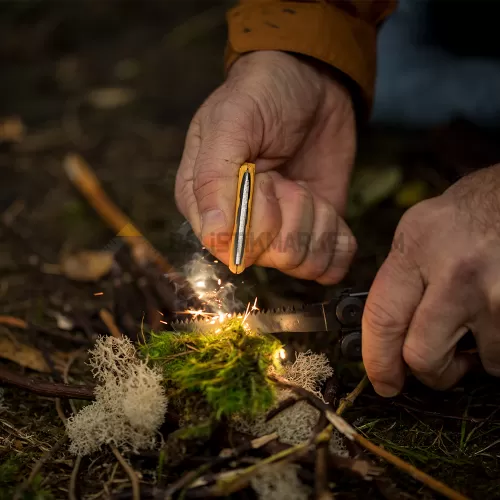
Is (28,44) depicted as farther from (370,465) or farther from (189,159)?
(370,465)

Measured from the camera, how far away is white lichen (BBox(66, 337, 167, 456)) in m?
1.77

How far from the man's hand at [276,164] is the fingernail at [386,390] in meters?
0.60

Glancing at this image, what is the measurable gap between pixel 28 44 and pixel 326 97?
494cm

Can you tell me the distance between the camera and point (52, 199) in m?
4.23

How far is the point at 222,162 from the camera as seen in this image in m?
2.10

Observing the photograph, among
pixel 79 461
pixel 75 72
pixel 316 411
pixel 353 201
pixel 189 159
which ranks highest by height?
pixel 189 159

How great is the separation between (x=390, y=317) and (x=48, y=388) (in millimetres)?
1254

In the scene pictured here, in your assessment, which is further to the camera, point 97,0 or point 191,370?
point 97,0

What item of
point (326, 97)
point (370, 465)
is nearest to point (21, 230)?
point (326, 97)

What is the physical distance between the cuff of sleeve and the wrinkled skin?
0.31 feet

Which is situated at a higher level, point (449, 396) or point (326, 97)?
point (326, 97)

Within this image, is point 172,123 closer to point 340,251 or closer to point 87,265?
point 87,265

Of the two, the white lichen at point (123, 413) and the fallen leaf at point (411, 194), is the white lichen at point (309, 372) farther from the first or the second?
the fallen leaf at point (411, 194)

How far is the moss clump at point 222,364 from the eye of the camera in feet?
5.60
